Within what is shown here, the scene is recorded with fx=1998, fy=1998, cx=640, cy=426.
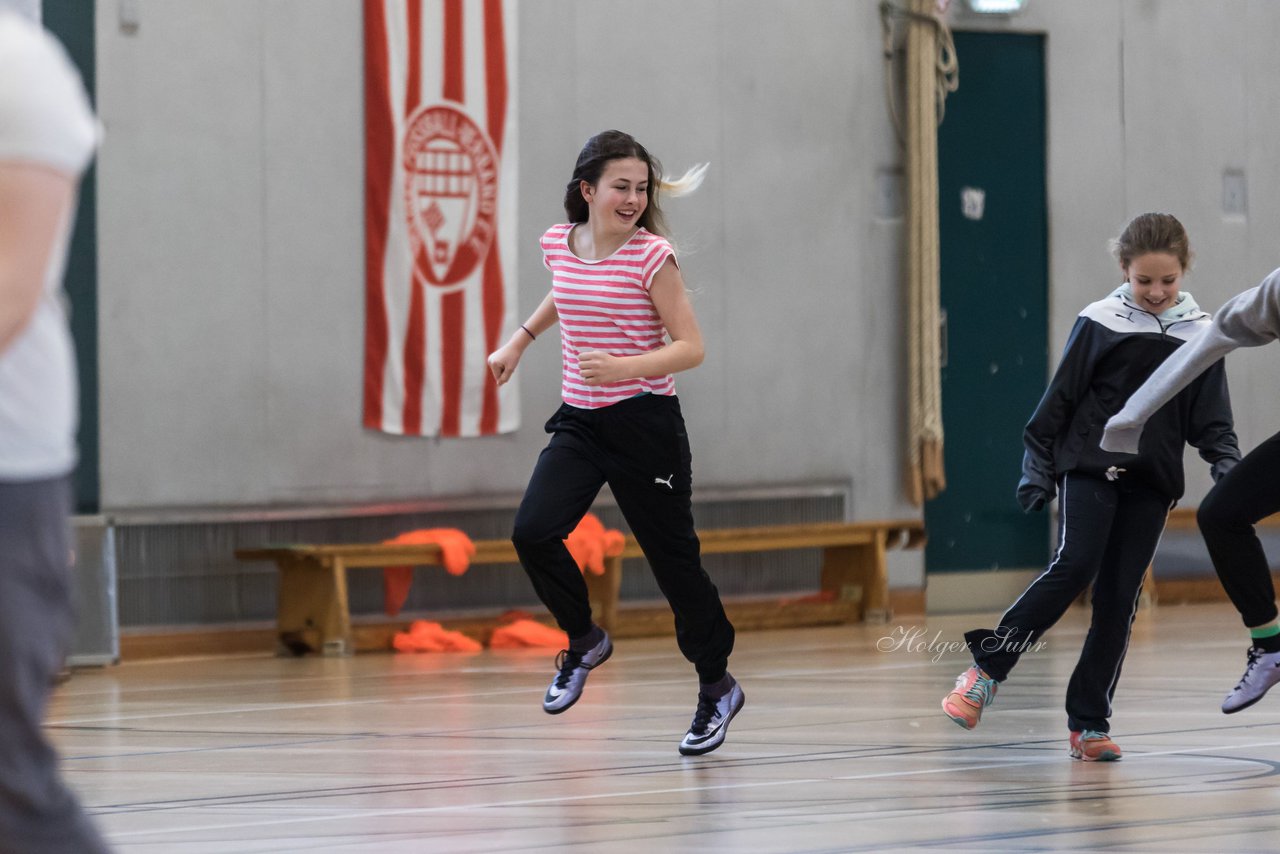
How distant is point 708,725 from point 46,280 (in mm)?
3213

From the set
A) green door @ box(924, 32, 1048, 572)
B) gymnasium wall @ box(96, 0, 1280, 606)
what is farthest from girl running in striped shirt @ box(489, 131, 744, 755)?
green door @ box(924, 32, 1048, 572)

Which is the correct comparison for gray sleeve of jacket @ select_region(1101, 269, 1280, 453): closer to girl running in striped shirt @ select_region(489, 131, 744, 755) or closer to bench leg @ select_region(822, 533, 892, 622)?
girl running in striped shirt @ select_region(489, 131, 744, 755)

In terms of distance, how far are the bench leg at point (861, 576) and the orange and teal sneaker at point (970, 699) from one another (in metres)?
4.99

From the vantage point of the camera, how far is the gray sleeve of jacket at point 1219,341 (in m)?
4.20

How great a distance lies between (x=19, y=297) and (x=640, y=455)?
302cm

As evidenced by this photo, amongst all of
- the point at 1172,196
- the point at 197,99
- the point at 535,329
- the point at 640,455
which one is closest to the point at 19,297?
the point at 640,455

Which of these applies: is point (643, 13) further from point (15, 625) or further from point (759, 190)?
point (15, 625)

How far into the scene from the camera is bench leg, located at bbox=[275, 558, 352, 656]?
8.57 m

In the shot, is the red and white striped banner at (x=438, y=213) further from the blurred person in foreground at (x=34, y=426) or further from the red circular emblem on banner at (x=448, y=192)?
the blurred person in foreground at (x=34, y=426)

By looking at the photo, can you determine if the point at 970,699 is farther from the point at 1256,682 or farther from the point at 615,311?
the point at 615,311

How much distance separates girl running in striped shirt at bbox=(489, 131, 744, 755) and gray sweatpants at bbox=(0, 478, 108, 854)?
9.29 ft

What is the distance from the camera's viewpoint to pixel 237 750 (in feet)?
17.6

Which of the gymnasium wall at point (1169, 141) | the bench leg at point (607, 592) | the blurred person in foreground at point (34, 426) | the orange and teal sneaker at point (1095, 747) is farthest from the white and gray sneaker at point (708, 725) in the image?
the gymnasium wall at point (1169, 141)

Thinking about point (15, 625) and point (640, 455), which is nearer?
point (15, 625)
